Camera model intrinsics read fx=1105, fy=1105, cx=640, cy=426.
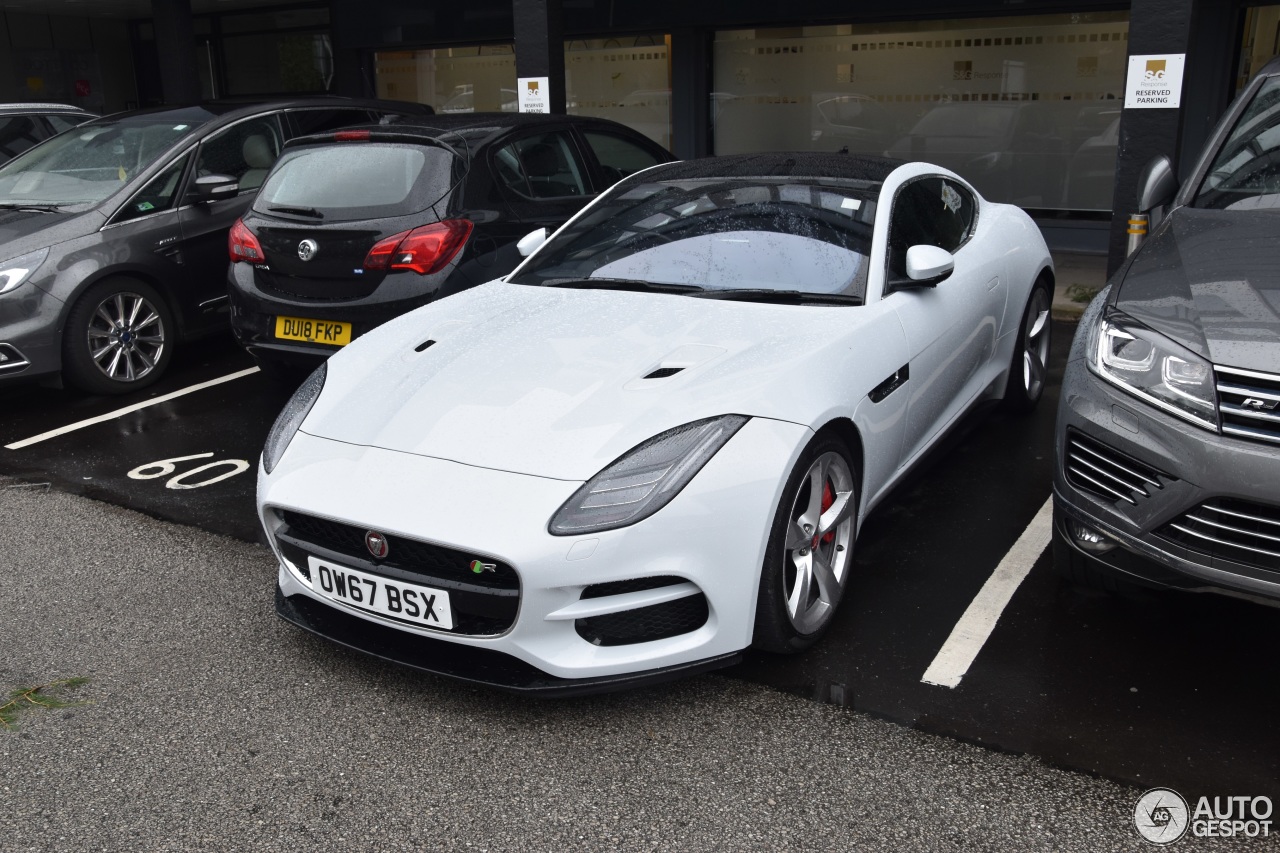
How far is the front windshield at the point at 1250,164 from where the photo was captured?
13.1 ft

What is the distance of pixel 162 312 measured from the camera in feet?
22.5

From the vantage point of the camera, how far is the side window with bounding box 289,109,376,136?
764 cm

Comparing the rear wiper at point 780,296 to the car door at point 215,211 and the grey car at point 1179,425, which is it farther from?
the car door at point 215,211

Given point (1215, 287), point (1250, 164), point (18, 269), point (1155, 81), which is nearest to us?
point (1215, 287)

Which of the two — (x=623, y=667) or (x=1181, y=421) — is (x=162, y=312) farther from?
(x=1181, y=421)

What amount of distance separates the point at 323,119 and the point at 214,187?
124cm

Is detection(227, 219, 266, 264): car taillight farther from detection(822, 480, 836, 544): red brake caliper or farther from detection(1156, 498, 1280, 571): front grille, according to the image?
detection(1156, 498, 1280, 571): front grille

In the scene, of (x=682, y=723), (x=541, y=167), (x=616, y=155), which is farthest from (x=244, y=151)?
(x=682, y=723)

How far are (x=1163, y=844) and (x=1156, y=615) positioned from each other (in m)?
1.23

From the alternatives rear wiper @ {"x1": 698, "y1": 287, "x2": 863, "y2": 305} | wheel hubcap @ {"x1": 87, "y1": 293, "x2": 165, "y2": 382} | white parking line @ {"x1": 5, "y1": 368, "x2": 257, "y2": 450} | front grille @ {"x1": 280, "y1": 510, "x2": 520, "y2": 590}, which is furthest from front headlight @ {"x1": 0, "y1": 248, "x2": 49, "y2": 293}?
rear wiper @ {"x1": 698, "y1": 287, "x2": 863, "y2": 305}

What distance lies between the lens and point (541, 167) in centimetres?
632

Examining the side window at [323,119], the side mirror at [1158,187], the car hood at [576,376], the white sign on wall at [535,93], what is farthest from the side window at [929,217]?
the white sign on wall at [535,93]

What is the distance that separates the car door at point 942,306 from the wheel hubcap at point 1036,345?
57cm

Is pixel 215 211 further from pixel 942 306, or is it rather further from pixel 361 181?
pixel 942 306
